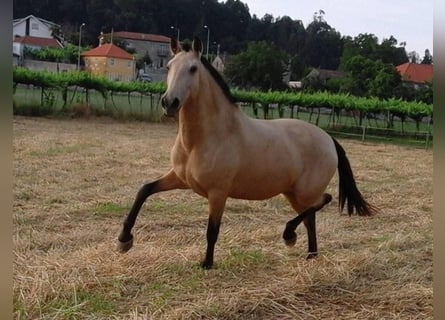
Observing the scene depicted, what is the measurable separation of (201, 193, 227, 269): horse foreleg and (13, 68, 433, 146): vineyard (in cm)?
1624

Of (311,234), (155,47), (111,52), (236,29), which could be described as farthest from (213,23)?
(311,234)

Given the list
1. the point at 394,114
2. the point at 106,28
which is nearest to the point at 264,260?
the point at 106,28

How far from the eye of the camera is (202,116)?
4.02 meters

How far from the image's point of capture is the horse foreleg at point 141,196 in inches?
161

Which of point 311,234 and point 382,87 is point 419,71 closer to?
point 311,234

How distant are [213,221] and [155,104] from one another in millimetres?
17744

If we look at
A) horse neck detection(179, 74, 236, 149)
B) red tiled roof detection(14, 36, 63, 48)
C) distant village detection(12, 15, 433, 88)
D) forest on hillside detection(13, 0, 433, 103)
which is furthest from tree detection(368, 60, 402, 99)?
horse neck detection(179, 74, 236, 149)

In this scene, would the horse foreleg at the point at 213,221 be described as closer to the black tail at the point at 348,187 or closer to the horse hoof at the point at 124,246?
the horse hoof at the point at 124,246

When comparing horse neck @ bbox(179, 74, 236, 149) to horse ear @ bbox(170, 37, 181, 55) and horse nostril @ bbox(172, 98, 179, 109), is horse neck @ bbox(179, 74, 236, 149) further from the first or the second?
horse nostril @ bbox(172, 98, 179, 109)

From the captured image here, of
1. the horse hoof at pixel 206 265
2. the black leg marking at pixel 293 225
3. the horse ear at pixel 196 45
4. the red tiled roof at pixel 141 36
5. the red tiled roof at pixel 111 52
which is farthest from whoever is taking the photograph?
the red tiled roof at pixel 111 52

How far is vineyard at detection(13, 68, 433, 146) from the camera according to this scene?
2092 centimetres

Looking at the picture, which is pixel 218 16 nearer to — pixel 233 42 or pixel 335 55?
pixel 233 42

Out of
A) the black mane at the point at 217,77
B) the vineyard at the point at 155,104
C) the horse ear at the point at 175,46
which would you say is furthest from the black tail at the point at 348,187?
the vineyard at the point at 155,104

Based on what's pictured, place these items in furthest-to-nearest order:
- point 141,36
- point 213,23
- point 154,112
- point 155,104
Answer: point 155,104 < point 154,112 < point 141,36 < point 213,23
